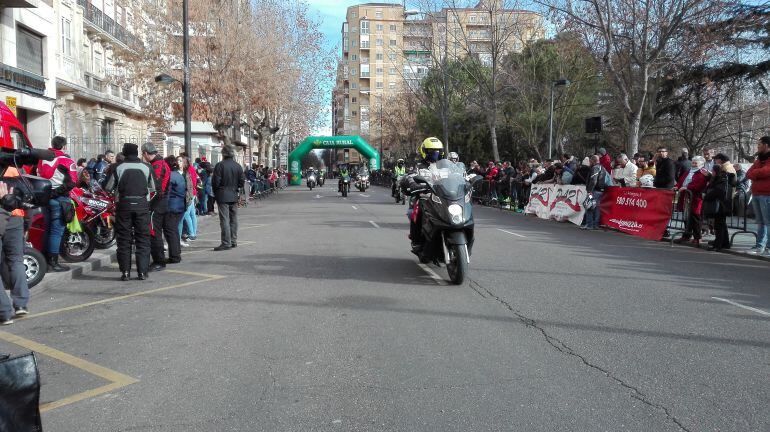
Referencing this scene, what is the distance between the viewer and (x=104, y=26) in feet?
108

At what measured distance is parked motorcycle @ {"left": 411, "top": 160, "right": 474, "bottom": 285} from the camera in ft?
25.6

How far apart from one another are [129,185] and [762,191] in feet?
33.2

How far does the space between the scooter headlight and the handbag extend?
5769 mm

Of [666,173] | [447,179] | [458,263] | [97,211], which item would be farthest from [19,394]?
[666,173]

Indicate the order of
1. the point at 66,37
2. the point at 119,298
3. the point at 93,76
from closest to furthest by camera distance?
the point at 119,298 → the point at 66,37 → the point at 93,76

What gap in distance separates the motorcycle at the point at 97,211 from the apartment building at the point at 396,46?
1032 inches

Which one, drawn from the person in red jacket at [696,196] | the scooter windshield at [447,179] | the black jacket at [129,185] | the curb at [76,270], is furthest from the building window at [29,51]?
the person in red jacket at [696,196]

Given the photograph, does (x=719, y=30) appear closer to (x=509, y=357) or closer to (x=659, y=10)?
→ (x=659, y=10)

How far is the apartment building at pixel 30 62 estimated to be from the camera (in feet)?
63.1

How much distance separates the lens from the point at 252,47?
2834 cm

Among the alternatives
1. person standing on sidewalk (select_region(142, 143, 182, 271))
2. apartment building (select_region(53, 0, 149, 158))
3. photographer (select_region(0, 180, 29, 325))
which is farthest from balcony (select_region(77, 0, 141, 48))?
photographer (select_region(0, 180, 29, 325))

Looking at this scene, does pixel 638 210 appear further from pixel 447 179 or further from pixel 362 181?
pixel 362 181

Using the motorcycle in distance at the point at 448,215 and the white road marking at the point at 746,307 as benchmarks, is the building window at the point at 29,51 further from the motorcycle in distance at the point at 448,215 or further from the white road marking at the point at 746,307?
the white road marking at the point at 746,307

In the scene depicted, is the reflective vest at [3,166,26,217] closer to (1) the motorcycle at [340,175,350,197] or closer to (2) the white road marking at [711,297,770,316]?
(2) the white road marking at [711,297,770,316]
